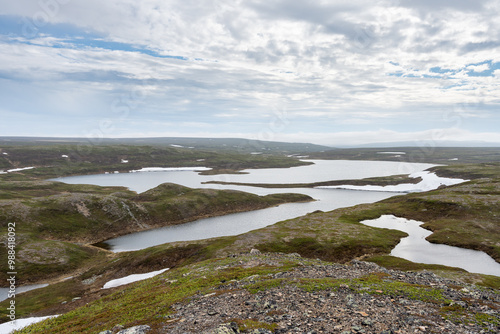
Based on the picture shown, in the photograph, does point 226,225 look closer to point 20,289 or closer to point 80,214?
point 80,214

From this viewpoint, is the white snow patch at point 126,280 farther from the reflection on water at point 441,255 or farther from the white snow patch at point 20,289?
the reflection on water at point 441,255

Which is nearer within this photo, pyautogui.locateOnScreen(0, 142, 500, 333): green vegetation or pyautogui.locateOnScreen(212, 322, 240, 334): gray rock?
pyautogui.locateOnScreen(212, 322, 240, 334): gray rock

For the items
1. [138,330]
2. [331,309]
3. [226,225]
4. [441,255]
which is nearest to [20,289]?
[138,330]

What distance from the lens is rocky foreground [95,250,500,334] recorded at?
1756 cm

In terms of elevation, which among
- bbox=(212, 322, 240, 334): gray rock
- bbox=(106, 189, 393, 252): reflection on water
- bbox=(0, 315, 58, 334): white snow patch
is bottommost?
bbox=(106, 189, 393, 252): reflection on water

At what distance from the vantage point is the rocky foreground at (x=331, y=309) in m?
17.6

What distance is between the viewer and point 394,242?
2913 inches

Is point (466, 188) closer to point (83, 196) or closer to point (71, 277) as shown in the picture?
point (71, 277)

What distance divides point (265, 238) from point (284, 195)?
96.4 meters

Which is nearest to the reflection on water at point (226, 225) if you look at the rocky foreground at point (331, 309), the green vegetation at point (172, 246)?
the green vegetation at point (172, 246)

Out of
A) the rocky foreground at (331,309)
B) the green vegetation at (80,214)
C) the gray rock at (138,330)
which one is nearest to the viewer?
the rocky foreground at (331,309)

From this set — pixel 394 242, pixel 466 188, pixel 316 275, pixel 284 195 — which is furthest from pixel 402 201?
pixel 316 275

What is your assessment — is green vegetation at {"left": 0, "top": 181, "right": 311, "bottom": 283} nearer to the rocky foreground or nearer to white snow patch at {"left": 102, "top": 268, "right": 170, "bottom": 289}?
white snow patch at {"left": 102, "top": 268, "right": 170, "bottom": 289}

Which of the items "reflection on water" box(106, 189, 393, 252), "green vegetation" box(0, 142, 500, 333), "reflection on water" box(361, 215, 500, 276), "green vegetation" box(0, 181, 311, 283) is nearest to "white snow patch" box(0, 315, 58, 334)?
"green vegetation" box(0, 142, 500, 333)
